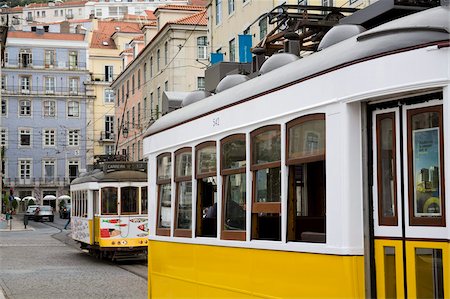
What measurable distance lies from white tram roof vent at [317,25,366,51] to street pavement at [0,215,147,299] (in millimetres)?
9827

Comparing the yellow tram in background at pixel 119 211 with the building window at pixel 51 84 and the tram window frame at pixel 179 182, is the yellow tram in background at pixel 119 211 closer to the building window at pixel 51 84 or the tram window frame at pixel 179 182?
the tram window frame at pixel 179 182

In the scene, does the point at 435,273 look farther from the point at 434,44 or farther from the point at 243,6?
the point at 243,6

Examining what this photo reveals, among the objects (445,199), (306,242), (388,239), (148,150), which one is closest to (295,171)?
(306,242)

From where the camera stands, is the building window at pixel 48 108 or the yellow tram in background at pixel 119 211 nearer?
the yellow tram in background at pixel 119 211

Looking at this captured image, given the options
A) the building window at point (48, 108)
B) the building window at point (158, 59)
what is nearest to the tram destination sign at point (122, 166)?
the building window at point (158, 59)

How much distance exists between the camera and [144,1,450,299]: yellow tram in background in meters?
5.23

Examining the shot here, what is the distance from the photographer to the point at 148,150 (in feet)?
34.4

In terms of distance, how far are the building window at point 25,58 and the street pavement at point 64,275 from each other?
5387 centimetres

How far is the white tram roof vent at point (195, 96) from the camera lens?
9727mm

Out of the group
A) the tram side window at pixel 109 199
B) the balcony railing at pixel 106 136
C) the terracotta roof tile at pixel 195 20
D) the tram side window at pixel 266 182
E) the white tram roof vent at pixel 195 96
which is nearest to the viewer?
the tram side window at pixel 266 182

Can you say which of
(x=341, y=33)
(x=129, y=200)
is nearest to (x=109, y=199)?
(x=129, y=200)

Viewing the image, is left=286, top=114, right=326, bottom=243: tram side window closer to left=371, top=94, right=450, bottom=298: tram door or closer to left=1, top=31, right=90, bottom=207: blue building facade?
left=371, top=94, right=450, bottom=298: tram door

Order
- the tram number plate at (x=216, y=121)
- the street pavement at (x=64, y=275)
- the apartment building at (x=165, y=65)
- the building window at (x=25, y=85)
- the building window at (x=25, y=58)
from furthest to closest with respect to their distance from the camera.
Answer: the building window at (x=25, y=85) → the building window at (x=25, y=58) → the apartment building at (x=165, y=65) → the street pavement at (x=64, y=275) → the tram number plate at (x=216, y=121)

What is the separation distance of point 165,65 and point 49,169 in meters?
39.0
